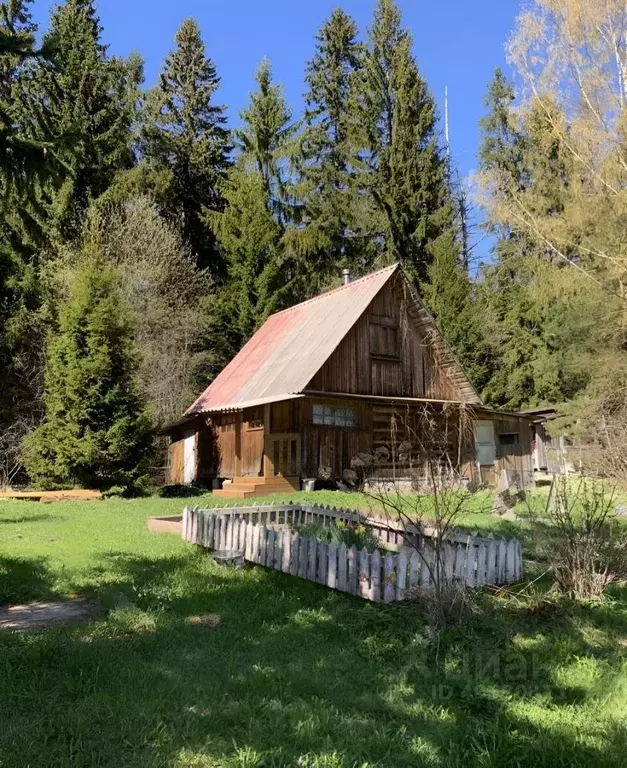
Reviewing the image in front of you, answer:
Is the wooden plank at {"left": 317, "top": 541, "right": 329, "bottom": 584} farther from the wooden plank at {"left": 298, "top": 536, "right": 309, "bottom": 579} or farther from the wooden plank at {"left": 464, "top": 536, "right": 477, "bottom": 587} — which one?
the wooden plank at {"left": 464, "top": 536, "right": 477, "bottom": 587}

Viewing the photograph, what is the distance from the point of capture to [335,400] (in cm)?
1969

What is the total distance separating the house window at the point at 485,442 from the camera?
23.6 m

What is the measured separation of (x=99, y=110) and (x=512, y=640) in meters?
30.6

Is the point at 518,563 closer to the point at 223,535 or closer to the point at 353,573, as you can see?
the point at 353,573

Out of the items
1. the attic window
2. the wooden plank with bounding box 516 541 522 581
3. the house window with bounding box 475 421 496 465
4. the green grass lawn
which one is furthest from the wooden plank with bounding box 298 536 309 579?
the house window with bounding box 475 421 496 465

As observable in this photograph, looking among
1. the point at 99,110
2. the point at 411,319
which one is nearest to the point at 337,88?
the point at 99,110

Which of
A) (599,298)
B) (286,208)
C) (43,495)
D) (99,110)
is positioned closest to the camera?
(43,495)

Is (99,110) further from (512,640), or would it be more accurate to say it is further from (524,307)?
(512,640)

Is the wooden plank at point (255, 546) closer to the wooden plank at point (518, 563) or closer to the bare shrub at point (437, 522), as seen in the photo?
the bare shrub at point (437, 522)

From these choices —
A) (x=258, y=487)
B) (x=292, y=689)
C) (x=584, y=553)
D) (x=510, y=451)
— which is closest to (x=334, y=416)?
(x=258, y=487)

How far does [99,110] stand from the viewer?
28500 millimetres

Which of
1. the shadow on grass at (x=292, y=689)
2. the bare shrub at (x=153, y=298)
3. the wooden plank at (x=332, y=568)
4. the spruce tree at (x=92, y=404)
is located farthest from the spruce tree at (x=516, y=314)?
the shadow on grass at (x=292, y=689)

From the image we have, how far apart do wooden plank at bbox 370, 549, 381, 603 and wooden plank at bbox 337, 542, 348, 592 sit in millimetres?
399

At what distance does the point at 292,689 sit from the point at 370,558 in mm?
2079
